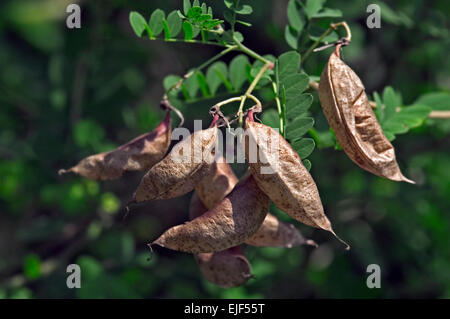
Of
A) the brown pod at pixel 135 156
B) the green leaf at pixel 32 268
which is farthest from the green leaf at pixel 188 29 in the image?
the green leaf at pixel 32 268

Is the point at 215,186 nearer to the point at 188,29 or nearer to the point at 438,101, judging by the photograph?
the point at 188,29

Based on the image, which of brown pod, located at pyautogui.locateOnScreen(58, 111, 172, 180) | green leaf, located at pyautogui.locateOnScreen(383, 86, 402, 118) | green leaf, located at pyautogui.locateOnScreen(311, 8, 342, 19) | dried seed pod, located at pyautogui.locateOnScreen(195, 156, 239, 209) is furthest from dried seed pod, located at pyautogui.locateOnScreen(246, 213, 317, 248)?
green leaf, located at pyautogui.locateOnScreen(311, 8, 342, 19)

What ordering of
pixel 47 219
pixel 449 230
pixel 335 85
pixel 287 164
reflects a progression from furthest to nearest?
pixel 47 219 → pixel 449 230 → pixel 335 85 → pixel 287 164

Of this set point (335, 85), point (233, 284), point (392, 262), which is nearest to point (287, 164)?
point (335, 85)

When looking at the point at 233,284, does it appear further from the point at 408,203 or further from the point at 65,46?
the point at 65,46

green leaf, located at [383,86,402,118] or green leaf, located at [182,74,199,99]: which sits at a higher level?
green leaf, located at [182,74,199,99]

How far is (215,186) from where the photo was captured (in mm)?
1776

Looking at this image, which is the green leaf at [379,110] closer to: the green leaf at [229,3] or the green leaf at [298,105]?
the green leaf at [298,105]

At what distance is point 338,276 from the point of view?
115 inches

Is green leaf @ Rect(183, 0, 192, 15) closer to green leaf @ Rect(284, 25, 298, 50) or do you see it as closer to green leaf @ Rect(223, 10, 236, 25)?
green leaf @ Rect(223, 10, 236, 25)

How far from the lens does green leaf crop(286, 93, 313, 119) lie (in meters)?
1.69

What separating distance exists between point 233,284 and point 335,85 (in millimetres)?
741

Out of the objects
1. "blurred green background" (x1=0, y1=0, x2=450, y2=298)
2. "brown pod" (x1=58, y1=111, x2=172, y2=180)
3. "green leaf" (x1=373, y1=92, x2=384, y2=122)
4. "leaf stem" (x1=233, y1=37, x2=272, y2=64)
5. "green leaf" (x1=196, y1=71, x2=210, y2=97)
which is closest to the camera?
"leaf stem" (x1=233, y1=37, x2=272, y2=64)

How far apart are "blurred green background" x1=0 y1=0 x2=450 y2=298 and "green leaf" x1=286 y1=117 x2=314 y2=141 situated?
3.42 feet
